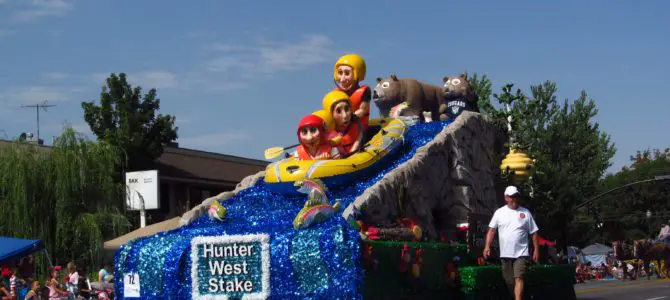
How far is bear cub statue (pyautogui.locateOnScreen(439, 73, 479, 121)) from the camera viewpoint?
61.9 ft

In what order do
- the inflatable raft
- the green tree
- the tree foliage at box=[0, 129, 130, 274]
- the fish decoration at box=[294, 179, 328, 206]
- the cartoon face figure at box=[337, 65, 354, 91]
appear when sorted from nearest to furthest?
the fish decoration at box=[294, 179, 328, 206] → the inflatable raft → the cartoon face figure at box=[337, 65, 354, 91] → the tree foliage at box=[0, 129, 130, 274] → the green tree

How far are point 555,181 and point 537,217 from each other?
19.2 meters

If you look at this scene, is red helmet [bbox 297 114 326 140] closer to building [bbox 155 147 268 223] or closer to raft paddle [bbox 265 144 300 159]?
raft paddle [bbox 265 144 300 159]

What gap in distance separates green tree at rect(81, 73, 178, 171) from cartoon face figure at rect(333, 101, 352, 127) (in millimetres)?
19269

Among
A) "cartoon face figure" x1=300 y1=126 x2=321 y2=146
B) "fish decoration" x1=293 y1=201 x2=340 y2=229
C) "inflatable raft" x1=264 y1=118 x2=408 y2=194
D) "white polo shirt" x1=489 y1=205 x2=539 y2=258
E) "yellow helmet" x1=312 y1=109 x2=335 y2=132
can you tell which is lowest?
"white polo shirt" x1=489 y1=205 x2=539 y2=258

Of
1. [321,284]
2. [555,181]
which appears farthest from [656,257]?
→ [321,284]

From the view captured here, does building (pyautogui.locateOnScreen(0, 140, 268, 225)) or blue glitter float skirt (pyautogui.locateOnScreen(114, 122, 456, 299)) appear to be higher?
building (pyautogui.locateOnScreen(0, 140, 268, 225))

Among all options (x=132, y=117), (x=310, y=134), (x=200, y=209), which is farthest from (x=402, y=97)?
(x=132, y=117)

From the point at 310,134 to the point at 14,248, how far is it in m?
7.42

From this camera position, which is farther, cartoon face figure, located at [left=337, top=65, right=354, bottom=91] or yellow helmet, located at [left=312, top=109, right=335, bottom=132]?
cartoon face figure, located at [left=337, top=65, right=354, bottom=91]

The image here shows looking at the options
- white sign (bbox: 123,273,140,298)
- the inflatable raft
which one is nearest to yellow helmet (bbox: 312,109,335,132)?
the inflatable raft

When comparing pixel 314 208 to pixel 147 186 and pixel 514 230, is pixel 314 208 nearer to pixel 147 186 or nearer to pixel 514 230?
pixel 514 230

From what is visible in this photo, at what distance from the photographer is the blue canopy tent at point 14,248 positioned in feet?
58.3

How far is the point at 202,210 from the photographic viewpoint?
14.5 metres
